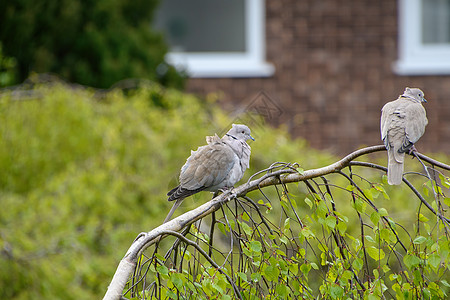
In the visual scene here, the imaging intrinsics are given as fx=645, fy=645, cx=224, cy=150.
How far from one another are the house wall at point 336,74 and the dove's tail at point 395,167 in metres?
6.05

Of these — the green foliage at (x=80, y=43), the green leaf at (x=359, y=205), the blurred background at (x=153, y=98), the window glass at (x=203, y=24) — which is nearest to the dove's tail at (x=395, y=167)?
the green leaf at (x=359, y=205)

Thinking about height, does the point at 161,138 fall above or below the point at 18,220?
above

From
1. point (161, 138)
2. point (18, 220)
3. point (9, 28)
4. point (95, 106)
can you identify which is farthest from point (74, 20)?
point (18, 220)

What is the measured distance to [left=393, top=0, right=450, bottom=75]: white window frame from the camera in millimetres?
8234

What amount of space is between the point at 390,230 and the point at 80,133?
3250mm

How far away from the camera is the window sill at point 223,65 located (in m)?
8.20

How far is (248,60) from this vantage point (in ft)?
27.4

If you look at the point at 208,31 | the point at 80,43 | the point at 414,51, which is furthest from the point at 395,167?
the point at 208,31

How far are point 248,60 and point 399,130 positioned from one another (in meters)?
6.27

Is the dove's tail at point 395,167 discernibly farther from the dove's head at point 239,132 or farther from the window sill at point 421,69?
the window sill at point 421,69

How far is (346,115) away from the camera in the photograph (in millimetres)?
8203

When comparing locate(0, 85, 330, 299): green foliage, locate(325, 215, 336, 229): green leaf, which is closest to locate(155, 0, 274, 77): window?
locate(0, 85, 330, 299): green foliage

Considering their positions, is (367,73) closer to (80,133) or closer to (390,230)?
(80,133)

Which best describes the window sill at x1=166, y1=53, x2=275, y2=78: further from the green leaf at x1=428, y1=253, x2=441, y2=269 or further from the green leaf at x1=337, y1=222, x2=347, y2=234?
the green leaf at x1=428, y1=253, x2=441, y2=269
